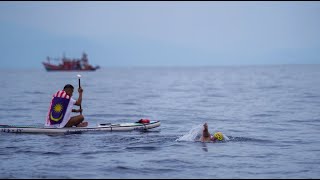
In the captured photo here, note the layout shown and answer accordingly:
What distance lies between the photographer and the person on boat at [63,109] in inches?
698

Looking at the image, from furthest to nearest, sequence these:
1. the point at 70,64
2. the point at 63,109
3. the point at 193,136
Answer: the point at 70,64 → the point at 63,109 → the point at 193,136

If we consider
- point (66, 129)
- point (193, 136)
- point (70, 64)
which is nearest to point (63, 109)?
point (66, 129)

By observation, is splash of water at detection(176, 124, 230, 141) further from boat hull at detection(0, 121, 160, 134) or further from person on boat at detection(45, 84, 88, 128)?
person on boat at detection(45, 84, 88, 128)

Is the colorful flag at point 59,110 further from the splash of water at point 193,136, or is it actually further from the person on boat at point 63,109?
the splash of water at point 193,136

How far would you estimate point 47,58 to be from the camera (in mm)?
172125

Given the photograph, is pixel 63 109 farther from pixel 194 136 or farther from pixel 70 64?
pixel 70 64

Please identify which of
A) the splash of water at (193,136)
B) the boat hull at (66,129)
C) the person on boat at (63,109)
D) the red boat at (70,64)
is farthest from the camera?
the red boat at (70,64)

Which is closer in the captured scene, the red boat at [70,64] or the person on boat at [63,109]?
the person on boat at [63,109]

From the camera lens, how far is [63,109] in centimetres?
1781

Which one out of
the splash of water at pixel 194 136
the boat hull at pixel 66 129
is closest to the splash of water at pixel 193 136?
the splash of water at pixel 194 136

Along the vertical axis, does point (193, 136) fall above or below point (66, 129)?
below

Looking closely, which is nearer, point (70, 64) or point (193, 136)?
point (193, 136)

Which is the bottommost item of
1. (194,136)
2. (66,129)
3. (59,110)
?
(194,136)

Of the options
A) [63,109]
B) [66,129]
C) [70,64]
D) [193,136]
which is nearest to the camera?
[193,136]
